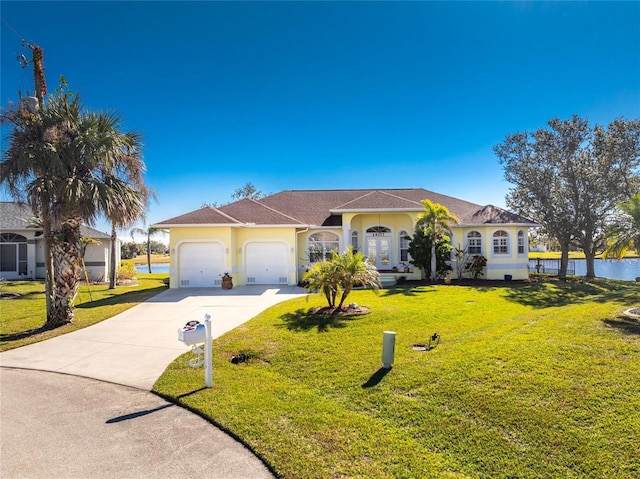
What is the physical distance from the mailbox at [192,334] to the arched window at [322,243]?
51.8 feet

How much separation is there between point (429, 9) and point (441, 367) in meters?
11.7

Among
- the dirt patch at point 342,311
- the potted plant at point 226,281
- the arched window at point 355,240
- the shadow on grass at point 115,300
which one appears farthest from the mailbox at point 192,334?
the arched window at point 355,240

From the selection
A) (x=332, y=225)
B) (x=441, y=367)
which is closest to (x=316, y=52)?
(x=332, y=225)

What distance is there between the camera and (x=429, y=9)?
11.6 m

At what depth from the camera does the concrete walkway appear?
3.92 meters

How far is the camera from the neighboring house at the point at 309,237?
62.0ft

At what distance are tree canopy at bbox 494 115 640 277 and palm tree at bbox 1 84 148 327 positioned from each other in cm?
2697

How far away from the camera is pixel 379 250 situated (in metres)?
22.4

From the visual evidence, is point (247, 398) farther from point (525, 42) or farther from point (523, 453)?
point (525, 42)

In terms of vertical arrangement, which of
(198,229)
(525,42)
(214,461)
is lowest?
(214,461)

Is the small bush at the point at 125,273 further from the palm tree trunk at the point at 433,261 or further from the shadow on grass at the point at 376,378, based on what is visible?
the shadow on grass at the point at 376,378

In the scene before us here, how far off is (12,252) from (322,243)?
2171 centimetres

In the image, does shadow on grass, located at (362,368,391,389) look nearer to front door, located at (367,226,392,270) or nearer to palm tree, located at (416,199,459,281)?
palm tree, located at (416,199,459,281)

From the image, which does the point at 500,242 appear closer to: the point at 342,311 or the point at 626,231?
the point at 626,231
